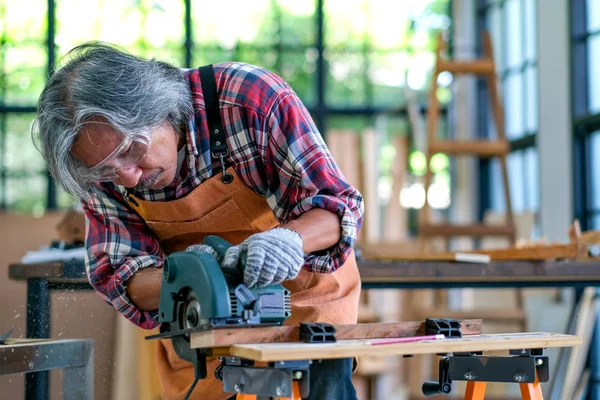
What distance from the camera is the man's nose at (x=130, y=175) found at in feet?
6.13

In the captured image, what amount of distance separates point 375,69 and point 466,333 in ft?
16.7

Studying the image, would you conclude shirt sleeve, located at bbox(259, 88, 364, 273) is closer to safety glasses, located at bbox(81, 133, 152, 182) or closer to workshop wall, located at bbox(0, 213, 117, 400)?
safety glasses, located at bbox(81, 133, 152, 182)

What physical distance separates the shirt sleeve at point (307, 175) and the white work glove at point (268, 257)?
0.21 metres

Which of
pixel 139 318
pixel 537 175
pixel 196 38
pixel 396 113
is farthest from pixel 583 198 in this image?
pixel 139 318

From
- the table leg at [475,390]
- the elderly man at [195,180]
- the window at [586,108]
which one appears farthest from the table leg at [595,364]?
the table leg at [475,390]

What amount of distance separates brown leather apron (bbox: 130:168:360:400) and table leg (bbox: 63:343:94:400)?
0.45 metres

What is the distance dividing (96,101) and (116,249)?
0.47 metres

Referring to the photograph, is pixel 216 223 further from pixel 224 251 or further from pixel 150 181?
pixel 224 251

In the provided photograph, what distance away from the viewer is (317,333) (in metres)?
1.61

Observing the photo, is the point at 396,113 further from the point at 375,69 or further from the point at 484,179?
the point at 484,179

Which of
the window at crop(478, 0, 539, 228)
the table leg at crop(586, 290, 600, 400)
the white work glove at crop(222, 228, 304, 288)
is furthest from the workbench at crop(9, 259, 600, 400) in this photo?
the window at crop(478, 0, 539, 228)

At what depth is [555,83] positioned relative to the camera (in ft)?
16.5

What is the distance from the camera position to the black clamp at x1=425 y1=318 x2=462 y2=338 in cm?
Answer: 175

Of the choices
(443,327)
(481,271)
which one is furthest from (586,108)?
(443,327)
